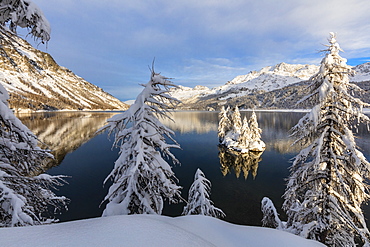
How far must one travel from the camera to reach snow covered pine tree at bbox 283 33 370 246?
7969 mm

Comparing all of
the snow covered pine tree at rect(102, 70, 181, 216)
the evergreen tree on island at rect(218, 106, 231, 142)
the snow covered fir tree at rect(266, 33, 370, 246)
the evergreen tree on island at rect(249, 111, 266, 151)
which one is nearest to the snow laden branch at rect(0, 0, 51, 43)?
the snow covered pine tree at rect(102, 70, 181, 216)

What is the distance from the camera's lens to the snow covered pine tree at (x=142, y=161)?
22.2ft

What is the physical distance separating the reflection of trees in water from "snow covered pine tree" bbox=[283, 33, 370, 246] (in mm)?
23321

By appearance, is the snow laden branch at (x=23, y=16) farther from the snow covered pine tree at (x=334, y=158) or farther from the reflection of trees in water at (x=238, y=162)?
the reflection of trees in water at (x=238, y=162)

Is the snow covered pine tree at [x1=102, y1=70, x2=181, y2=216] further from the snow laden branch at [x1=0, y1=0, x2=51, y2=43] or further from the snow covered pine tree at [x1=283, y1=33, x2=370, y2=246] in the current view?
the snow covered pine tree at [x1=283, y1=33, x2=370, y2=246]

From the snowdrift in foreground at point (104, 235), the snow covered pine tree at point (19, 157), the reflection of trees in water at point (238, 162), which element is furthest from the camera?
the reflection of trees in water at point (238, 162)

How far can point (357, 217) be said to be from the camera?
845 cm

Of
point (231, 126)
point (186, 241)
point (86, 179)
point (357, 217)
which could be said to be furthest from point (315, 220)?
point (231, 126)

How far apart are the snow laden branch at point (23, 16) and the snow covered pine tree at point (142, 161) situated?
3587mm

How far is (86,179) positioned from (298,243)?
103 ft

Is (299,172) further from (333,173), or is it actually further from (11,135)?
(11,135)

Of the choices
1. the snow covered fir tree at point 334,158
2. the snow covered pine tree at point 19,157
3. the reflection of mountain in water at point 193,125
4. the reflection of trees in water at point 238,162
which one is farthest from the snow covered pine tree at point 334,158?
the reflection of mountain in water at point 193,125

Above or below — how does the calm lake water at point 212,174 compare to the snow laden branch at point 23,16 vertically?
below

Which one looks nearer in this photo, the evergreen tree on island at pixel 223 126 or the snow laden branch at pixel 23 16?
the snow laden branch at pixel 23 16
